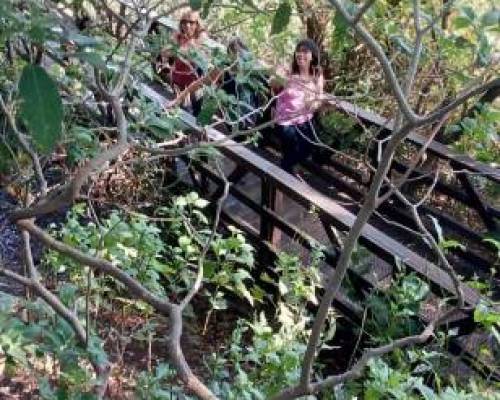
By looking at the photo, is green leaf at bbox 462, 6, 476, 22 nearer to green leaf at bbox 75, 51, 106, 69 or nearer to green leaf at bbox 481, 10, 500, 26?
green leaf at bbox 481, 10, 500, 26

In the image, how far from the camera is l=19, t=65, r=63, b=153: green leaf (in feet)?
2.68

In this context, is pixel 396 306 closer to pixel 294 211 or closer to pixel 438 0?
pixel 294 211

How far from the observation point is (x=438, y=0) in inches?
207

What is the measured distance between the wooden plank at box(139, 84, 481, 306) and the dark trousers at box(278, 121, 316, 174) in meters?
0.96

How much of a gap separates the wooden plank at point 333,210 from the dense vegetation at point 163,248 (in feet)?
0.30

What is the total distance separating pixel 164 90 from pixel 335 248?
1809 millimetres

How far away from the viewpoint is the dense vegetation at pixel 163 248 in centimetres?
138

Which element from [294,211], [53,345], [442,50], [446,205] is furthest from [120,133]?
[446,205]

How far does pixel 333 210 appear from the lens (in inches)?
147

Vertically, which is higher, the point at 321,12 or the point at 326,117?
the point at 321,12

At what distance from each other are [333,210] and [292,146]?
167cm

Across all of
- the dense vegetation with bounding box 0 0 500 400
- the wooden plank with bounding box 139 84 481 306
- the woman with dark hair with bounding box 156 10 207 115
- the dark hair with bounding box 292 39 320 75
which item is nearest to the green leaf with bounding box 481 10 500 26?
the dense vegetation with bounding box 0 0 500 400

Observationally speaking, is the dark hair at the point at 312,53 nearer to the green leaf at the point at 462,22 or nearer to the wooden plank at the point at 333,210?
A: the wooden plank at the point at 333,210

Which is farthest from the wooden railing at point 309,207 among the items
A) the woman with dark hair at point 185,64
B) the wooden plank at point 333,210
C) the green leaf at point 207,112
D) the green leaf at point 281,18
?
the green leaf at point 281,18
